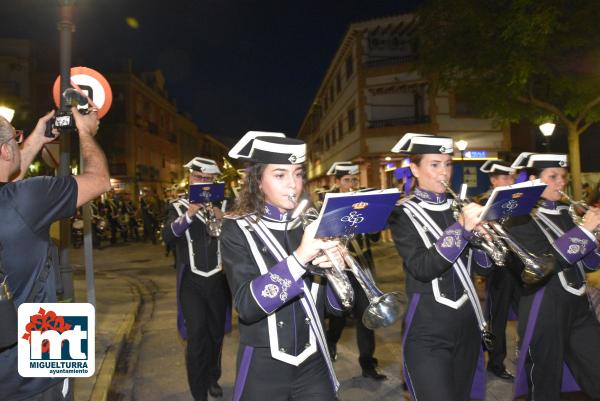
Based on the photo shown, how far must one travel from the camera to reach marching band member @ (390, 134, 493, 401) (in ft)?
9.95

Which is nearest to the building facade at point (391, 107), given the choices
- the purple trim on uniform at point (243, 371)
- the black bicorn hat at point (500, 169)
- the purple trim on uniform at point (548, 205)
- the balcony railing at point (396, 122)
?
the balcony railing at point (396, 122)

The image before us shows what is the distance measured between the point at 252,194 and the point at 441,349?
61.4 inches

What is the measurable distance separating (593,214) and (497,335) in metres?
2.44

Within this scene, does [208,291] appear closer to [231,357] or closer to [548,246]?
[231,357]

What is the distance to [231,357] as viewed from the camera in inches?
250

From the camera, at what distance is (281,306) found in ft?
7.99

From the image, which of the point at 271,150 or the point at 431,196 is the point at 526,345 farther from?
the point at 271,150

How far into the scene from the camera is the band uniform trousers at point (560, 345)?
12.1ft

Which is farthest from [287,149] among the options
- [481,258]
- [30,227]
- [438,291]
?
[481,258]

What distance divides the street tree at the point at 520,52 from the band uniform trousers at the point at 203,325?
9215 millimetres

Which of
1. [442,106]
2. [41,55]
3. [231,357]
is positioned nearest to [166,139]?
[41,55]

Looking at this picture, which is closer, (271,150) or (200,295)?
(271,150)

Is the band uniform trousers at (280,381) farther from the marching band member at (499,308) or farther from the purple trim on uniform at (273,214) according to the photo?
the marching band member at (499,308)

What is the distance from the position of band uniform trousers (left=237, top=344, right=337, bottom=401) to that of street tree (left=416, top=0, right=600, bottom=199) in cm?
1038
